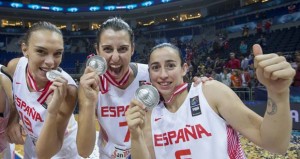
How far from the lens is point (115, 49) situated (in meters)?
2.27

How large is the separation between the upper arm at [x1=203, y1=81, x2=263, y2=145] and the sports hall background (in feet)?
21.5

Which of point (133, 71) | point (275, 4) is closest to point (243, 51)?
point (275, 4)

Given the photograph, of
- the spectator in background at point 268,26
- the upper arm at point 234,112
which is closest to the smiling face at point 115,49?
the upper arm at point 234,112

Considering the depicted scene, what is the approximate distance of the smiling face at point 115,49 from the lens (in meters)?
2.26

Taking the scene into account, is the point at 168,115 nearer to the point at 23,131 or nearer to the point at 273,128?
the point at 273,128

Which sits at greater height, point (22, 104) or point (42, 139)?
point (22, 104)

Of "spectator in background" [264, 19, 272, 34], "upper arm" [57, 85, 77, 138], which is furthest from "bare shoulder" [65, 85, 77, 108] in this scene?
"spectator in background" [264, 19, 272, 34]

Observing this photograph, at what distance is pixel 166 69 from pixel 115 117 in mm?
674

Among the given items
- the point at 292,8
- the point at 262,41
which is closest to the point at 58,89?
the point at 262,41

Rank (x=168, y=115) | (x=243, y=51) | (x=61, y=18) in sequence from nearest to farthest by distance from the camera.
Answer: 1. (x=168, y=115)
2. (x=243, y=51)
3. (x=61, y=18)

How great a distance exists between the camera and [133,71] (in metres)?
2.59

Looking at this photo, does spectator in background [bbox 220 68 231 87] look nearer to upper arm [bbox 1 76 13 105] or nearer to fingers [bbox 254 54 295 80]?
upper arm [bbox 1 76 13 105]

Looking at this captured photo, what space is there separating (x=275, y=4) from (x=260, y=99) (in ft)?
43.9

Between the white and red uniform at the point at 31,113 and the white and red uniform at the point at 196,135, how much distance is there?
86 cm
